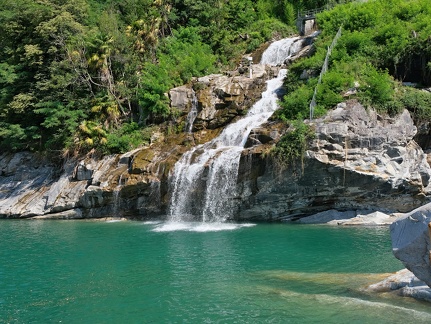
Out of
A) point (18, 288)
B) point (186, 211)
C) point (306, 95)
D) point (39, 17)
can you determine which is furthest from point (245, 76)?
point (18, 288)

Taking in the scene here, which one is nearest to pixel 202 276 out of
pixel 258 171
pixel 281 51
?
pixel 258 171

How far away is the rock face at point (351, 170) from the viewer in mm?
23359

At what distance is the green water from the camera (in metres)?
10.5

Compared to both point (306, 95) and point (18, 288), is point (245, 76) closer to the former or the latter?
point (306, 95)

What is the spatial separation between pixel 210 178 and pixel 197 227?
325 centimetres

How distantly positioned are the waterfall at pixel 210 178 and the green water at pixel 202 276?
2760 millimetres

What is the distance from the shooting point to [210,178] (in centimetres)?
2588

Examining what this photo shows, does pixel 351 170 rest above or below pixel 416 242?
above

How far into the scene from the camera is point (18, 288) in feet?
44.3

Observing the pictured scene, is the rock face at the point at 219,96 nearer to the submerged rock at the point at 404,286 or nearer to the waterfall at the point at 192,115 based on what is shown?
the waterfall at the point at 192,115

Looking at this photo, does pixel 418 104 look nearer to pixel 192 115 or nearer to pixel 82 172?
pixel 192 115

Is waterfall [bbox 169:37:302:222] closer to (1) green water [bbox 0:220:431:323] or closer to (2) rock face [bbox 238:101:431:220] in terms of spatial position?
(2) rock face [bbox 238:101:431:220]

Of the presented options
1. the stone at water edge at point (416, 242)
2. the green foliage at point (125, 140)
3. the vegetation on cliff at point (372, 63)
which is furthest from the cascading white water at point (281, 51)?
the stone at water edge at point (416, 242)

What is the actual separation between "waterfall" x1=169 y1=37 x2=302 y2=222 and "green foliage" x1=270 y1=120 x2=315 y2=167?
253 centimetres
